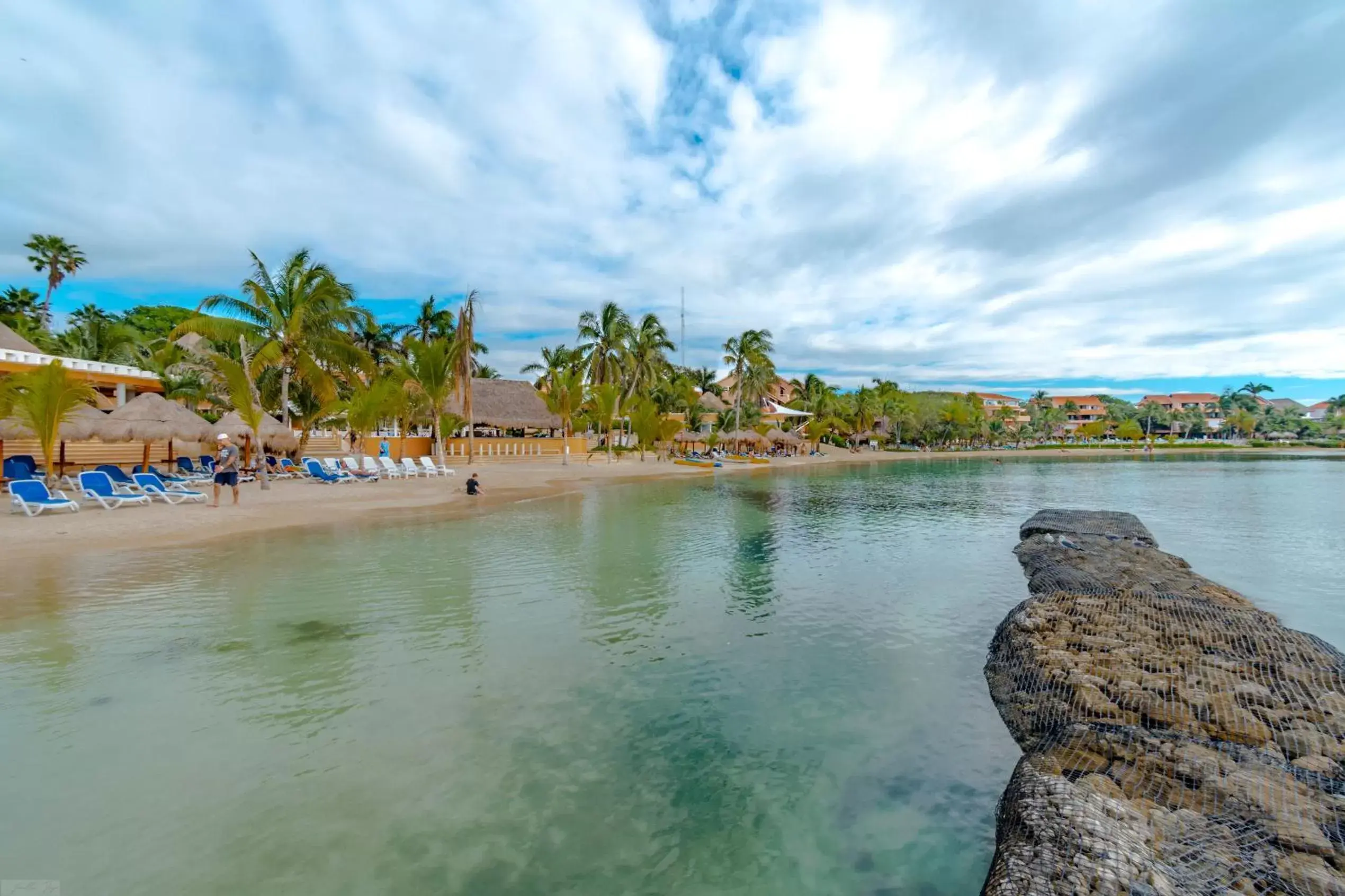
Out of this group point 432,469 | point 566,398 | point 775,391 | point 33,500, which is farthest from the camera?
point 775,391

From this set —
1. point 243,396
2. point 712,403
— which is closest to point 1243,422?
point 712,403

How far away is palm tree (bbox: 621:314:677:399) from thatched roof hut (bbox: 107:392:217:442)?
88.3ft

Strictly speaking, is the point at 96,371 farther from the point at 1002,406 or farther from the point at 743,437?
the point at 1002,406

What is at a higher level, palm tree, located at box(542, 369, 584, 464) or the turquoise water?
palm tree, located at box(542, 369, 584, 464)

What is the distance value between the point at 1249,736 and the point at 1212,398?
170915 mm

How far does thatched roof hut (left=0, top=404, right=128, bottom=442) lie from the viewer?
15234 mm

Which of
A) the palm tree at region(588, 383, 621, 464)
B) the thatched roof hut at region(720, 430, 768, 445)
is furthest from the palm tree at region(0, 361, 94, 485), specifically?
the thatched roof hut at region(720, 430, 768, 445)

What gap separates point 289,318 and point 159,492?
29.1ft

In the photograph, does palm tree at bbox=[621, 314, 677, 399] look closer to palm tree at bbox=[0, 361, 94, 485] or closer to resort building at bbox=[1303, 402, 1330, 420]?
palm tree at bbox=[0, 361, 94, 485]

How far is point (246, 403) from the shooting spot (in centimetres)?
1786

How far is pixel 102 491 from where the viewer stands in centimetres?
1387

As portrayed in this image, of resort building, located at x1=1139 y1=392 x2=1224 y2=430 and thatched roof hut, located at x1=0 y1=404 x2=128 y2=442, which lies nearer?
thatched roof hut, located at x1=0 y1=404 x2=128 y2=442

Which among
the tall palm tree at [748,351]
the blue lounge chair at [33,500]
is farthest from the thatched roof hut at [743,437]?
the blue lounge chair at [33,500]

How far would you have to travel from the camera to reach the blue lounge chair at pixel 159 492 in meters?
14.9
